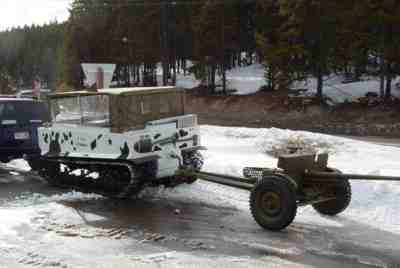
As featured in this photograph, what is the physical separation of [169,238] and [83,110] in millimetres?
4039

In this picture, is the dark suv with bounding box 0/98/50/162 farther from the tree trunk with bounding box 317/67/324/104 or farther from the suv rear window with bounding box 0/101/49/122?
the tree trunk with bounding box 317/67/324/104

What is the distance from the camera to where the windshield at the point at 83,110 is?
427 inches

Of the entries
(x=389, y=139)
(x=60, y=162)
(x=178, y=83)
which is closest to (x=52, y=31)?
(x=178, y=83)

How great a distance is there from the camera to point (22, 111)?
46.0 feet

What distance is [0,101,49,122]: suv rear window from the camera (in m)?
13.8

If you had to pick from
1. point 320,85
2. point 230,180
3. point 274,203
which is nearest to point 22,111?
point 230,180

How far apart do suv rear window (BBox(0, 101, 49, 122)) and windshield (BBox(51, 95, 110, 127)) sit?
7.19ft

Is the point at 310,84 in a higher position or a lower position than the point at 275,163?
higher

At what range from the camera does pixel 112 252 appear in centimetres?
749

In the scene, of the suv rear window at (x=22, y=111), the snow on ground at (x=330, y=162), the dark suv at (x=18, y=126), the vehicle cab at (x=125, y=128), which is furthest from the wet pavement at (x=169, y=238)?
the suv rear window at (x=22, y=111)

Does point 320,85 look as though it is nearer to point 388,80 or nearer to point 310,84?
point 388,80

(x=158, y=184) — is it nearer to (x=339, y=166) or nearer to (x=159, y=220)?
(x=159, y=220)

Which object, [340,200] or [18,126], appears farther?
[18,126]

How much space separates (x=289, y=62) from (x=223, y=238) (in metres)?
27.9
